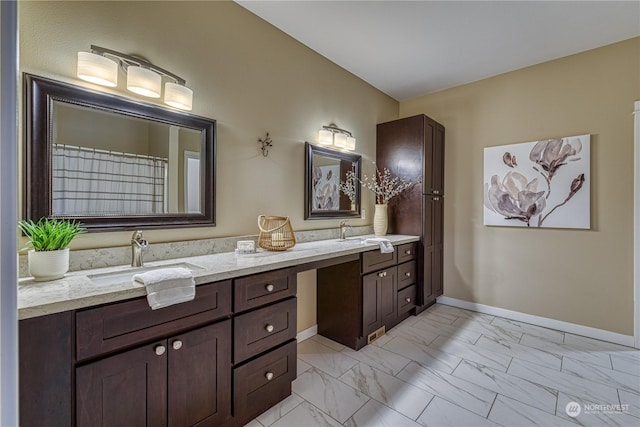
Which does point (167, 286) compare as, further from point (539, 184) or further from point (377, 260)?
point (539, 184)

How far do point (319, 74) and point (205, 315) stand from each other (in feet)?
7.98

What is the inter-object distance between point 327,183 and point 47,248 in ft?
6.94

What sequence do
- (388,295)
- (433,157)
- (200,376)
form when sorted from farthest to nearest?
(433,157)
(388,295)
(200,376)

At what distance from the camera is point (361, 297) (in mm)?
2338

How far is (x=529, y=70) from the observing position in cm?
296

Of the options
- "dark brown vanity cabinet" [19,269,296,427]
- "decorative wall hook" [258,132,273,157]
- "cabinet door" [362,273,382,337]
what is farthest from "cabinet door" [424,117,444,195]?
"dark brown vanity cabinet" [19,269,296,427]

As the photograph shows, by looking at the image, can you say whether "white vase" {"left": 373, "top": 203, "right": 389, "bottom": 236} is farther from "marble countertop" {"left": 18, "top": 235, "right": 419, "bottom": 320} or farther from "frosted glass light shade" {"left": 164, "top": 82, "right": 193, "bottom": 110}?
"frosted glass light shade" {"left": 164, "top": 82, "right": 193, "bottom": 110}

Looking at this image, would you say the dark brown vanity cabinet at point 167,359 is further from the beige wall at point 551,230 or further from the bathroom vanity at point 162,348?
the beige wall at point 551,230

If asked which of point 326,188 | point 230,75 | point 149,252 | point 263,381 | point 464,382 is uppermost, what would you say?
point 230,75

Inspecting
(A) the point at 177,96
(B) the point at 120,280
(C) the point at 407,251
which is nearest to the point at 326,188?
(C) the point at 407,251

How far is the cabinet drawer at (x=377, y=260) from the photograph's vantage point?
2359 mm

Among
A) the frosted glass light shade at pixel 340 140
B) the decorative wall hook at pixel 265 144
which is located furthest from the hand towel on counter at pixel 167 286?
the frosted glass light shade at pixel 340 140

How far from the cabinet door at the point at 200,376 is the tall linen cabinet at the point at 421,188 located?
2368mm

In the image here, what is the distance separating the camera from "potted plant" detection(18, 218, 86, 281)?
3.85 ft
